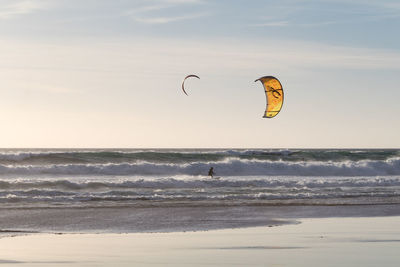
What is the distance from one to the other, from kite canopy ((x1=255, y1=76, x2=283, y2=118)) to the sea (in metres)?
2.48

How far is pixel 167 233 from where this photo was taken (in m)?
14.5

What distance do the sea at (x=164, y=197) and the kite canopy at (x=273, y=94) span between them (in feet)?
8.14

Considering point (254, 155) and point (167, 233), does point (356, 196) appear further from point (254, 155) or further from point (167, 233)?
point (254, 155)

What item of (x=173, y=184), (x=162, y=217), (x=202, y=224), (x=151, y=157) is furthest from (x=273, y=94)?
(x=151, y=157)

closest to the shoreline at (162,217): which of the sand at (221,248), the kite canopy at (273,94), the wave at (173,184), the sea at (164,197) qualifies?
the sea at (164,197)

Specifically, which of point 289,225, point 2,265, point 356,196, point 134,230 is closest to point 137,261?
point 2,265

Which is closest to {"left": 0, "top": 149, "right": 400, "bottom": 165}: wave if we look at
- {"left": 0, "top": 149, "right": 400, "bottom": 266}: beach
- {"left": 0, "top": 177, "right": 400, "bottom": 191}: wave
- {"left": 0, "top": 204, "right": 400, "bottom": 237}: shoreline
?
{"left": 0, "top": 149, "right": 400, "bottom": 266}: beach

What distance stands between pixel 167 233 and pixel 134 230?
849mm

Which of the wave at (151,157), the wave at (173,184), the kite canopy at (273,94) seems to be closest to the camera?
the kite canopy at (273,94)

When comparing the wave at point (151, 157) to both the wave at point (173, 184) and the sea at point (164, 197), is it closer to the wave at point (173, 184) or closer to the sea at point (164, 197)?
the sea at point (164, 197)

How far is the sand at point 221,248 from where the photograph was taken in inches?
431

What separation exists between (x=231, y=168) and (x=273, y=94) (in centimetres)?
2261

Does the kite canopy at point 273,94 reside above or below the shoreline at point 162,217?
above

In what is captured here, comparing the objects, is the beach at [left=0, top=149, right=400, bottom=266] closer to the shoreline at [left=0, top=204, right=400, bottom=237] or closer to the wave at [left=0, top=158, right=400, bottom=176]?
the shoreline at [left=0, top=204, right=400, bottom=237]
